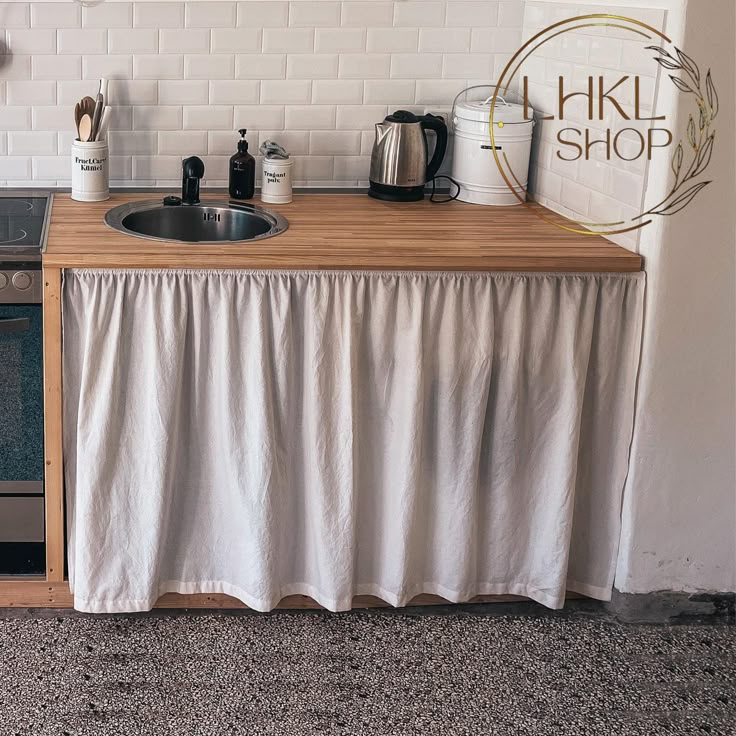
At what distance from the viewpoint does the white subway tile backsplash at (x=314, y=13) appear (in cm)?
296

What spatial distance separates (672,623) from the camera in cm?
270

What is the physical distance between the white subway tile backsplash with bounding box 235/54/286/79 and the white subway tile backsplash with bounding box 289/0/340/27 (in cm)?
11

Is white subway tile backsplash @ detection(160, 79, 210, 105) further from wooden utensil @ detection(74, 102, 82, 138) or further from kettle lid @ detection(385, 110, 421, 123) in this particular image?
kettle lid @ detection(385, 110, 421, 123)

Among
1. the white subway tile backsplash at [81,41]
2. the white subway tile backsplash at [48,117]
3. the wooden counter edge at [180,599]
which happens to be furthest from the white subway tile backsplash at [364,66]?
the wooden counter edge at [180,599]

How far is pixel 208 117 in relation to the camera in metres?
3.03

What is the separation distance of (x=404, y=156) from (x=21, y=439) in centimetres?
130

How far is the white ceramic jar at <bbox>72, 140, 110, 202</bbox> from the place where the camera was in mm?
2818

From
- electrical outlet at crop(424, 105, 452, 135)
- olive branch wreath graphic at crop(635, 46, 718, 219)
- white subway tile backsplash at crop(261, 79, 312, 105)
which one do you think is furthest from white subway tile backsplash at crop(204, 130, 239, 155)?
olive branch wreath graphic at crop(635, 46, 718, 219)

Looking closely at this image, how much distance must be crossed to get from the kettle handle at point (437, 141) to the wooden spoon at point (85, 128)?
0.93 m

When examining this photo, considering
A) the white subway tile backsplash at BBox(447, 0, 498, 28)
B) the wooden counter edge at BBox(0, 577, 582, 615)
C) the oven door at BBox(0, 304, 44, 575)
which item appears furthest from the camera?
the white subway tile backsplash at BBox(447, 0, 498, 28)

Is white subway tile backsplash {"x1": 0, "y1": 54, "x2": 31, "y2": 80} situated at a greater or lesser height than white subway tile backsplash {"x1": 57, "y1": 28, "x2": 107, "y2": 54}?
lesser

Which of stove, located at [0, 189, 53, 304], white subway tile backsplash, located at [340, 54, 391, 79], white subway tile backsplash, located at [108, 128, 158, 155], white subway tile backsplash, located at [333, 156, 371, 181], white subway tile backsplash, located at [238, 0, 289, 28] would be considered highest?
white subway tile backsplash, located at [238, 0, 289, 28]

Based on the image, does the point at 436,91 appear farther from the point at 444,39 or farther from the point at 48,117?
the point at 48,117

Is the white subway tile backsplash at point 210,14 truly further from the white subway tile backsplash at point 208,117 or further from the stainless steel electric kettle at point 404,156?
the stainless steel electric kettle at point 404,156
